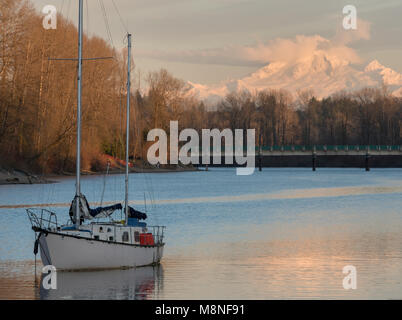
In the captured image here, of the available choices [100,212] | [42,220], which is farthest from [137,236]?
[42,220]

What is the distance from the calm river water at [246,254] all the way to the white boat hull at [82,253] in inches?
16.0

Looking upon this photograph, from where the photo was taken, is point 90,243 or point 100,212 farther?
point 100,212

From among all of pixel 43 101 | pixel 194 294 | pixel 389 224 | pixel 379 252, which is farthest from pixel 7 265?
pixel 43 101

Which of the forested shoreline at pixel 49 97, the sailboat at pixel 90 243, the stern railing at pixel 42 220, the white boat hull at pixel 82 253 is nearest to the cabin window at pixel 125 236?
the sailboat at pixel 90 243

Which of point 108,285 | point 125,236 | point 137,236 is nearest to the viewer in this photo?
point 108,285

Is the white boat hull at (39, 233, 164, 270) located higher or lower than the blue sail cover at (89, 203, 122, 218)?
lower

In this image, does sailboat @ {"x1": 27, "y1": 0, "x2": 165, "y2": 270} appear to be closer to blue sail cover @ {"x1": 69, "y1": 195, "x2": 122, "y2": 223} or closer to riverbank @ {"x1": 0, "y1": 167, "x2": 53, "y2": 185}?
blue sail cover @ {"x1": 69, "y1": 195, "x2": 122, "y2": 223}

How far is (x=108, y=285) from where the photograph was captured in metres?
31.0

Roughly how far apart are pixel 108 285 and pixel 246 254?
11.1m

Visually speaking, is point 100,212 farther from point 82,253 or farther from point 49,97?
point 49,97

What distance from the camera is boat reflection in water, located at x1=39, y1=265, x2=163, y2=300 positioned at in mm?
29234

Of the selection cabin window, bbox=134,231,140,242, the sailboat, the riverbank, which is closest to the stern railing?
the sailboat

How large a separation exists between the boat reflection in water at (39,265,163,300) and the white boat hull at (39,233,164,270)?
1.07ft

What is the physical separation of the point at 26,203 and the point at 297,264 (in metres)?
43.7
